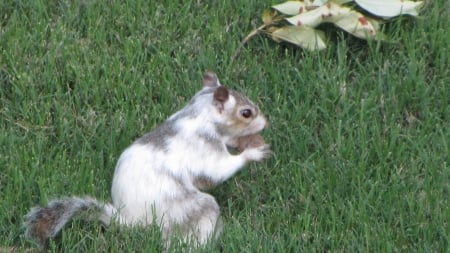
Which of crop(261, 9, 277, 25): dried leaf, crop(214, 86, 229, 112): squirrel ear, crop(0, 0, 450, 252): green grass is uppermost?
crop(214, 86, 229, 112): squirrel ear

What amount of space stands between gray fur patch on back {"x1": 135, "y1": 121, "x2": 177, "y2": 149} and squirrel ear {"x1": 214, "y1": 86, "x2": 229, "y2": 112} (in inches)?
8.9

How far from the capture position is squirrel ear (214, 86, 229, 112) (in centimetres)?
541

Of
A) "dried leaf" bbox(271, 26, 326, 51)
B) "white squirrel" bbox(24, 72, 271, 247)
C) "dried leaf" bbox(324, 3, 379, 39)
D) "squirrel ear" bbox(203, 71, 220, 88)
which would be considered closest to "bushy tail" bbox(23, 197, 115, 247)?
"white squirrel" bbox(24, 72, 271, 247)

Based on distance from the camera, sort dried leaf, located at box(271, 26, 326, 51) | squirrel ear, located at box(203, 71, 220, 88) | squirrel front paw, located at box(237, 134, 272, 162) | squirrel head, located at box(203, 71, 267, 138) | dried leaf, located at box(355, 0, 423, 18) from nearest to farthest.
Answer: squirrel head, located at box(203, 71, 267, 138)
squirrel front paw, located at box(237, 134, 272, 162)
squirrel ear, located at box(203, 71, 220, 88)
dried leaf, located at box(271, 26, 326, 51)
dried leaf, located at box(355, 0, 423, 18)

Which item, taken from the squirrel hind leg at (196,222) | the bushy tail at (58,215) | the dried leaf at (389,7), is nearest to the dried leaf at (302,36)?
the dried leaf at (389,7)

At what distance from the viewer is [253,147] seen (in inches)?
221

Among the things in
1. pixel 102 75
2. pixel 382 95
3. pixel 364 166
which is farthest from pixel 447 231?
pixel 102 75

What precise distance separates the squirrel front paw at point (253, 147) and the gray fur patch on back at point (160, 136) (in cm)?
36

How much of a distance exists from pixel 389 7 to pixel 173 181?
6.66 ft

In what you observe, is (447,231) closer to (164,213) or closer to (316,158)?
(316,158)

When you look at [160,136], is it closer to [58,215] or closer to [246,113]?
[246,113]

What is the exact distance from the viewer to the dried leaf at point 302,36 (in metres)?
6.55

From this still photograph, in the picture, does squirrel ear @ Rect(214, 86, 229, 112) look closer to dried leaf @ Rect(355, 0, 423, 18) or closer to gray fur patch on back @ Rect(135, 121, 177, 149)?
gray fur patch on back @ Rect(135, 121, 177, 149)

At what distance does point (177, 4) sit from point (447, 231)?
93.2 inches
